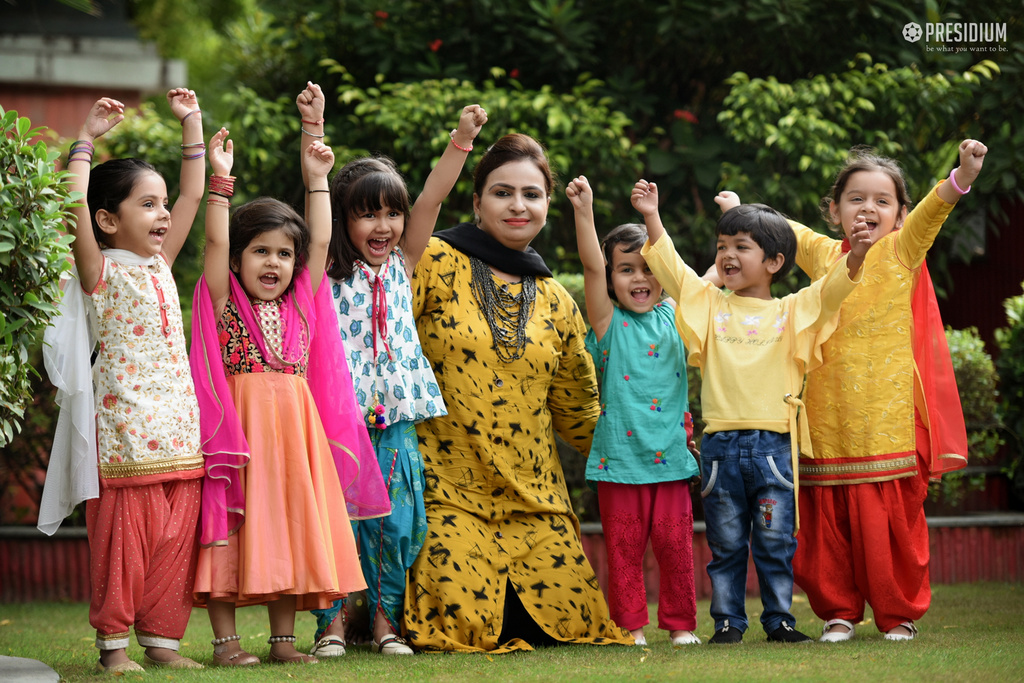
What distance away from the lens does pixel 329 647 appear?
12.3 ft

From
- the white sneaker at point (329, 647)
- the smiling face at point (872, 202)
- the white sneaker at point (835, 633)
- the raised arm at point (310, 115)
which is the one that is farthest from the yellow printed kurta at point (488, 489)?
the smiling face at point (872, 202)

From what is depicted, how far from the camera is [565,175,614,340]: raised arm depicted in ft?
13.3

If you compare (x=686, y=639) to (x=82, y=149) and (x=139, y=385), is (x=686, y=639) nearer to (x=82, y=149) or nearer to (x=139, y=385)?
(x=139, y=385)

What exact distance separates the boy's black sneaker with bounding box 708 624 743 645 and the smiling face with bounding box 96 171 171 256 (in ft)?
7.85

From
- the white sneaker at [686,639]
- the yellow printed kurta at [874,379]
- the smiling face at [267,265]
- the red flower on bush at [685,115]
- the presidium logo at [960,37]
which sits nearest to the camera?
the smiling face at [267,265]

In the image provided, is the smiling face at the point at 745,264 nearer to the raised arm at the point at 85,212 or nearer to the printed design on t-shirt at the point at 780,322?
the printed design on t-shirt at the point at 780,322

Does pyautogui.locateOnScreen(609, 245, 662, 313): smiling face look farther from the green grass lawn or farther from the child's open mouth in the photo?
the green grass lawn

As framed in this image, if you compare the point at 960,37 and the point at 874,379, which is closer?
the point at 874,379

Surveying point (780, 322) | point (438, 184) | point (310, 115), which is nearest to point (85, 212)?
point (310, 115)

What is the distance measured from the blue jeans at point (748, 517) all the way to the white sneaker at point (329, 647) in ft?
4.43

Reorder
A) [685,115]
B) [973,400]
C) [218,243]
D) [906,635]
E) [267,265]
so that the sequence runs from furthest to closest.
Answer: [685,115] < [973,400] < [906,635] < [267,265] < [218,243]

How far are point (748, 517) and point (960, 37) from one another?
4290 mm

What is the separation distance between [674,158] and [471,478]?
3545 millimetres

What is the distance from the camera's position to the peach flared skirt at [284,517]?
3473mm
